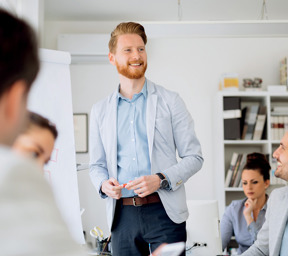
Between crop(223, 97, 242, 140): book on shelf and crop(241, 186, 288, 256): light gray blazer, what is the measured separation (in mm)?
2511

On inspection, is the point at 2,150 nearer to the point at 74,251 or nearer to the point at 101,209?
the point at 74,251

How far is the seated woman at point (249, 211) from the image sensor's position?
3.29m

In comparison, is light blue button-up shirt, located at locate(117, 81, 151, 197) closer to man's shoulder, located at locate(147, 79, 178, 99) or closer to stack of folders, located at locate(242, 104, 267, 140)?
man's shoulder, located at locate(147, 79, 178, 99)

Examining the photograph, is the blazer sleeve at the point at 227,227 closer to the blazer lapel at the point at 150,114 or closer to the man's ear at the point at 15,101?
the blazer lapel at the point at 150,114

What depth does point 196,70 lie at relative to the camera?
5094 mm

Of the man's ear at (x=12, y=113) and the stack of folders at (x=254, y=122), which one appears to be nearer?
the man's ear at (x=12, y=113)

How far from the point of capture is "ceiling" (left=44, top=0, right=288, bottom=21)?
455 cm

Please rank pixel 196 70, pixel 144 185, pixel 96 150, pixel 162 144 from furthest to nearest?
pixel 196 70
pixel 96 150
pixel 162 144
pixel 144 185

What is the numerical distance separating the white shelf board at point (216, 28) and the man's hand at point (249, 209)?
1.28 m

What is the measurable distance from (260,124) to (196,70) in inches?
38.2

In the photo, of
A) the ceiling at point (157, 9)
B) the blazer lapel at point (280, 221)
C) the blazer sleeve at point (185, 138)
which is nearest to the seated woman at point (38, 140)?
the blazer sleeve at point (185, 138)

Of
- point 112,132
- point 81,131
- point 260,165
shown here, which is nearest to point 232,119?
point 260,165

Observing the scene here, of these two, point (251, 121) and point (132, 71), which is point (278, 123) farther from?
point (132, 71)

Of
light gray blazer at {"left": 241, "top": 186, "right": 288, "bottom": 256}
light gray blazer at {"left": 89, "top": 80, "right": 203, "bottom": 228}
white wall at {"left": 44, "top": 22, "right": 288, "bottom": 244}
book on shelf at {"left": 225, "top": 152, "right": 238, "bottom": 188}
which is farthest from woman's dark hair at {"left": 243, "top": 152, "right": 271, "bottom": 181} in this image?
light gray blazer at {"left": 89, "top": 80, "right": 203, "bottom": 228}
